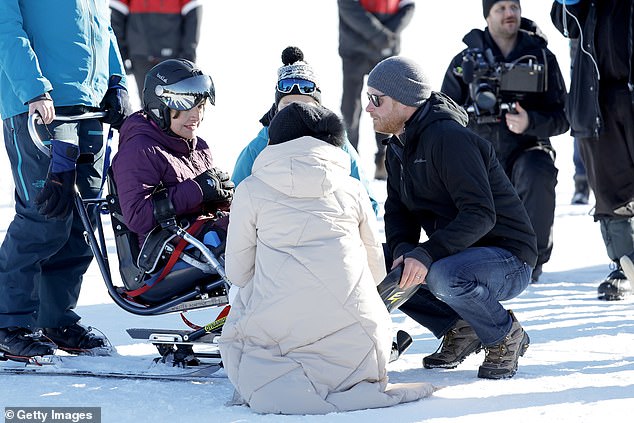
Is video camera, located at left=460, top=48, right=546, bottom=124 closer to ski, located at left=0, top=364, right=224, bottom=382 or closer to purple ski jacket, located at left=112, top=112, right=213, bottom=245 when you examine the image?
purple ski jacket, located at left=112, top=112, right=213, bottom=245

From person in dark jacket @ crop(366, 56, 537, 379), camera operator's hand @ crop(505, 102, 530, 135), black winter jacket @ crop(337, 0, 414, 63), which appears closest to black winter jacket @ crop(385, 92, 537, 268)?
person in dark jacket @ crop(366, 56, 537, 379)

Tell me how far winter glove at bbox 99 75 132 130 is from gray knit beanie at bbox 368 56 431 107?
4.14 feet

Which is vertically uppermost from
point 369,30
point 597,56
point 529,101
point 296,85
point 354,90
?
point 597,56

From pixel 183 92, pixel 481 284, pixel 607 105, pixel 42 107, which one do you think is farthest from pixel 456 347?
pixel 607 105

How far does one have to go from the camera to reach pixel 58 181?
4.89 m

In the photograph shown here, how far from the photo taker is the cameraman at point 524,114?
698 centimetres

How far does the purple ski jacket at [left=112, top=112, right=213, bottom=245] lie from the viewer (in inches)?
188

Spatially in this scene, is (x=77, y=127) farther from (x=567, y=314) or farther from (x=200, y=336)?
(x=567, y=314)

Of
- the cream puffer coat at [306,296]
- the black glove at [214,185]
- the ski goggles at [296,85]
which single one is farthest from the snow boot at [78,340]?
the ski goggles at [296,85]

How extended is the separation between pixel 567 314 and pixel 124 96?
8.40ft

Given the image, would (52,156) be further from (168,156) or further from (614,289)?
(614,289)

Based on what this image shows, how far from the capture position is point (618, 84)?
6.38 m

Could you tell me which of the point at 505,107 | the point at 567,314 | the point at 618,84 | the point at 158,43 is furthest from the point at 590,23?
the point at 158,43

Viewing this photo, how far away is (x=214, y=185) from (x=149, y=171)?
0.92ft
